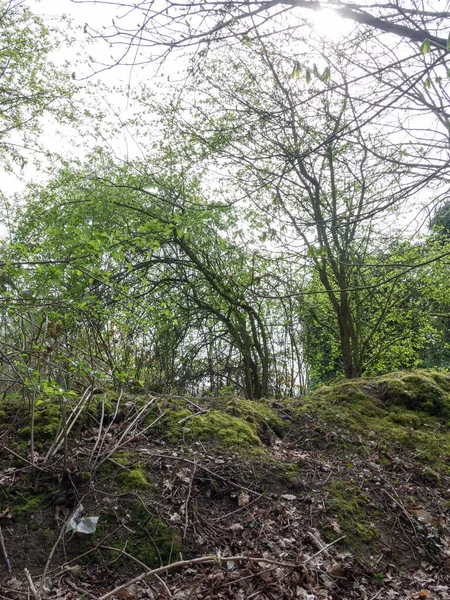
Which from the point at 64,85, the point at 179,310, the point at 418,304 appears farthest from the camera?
the point at 418,304

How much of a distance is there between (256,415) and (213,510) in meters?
1.66

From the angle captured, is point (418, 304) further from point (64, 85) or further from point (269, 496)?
point (64, 85)

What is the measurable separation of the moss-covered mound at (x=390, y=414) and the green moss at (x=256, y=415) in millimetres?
356

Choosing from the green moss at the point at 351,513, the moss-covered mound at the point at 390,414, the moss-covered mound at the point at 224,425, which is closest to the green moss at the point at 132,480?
the moss-covered mound at the point at 224,425

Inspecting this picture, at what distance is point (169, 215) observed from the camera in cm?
757

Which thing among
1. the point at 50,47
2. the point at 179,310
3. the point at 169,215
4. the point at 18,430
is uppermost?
the point at 50,47

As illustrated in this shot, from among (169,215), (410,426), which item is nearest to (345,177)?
(169,215)

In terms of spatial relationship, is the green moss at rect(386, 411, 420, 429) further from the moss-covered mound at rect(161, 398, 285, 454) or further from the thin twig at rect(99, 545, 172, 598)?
the thin twig at rect(99, 545, 172, 598)

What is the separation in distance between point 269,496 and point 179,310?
5.17m

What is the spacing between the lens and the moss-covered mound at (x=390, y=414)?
4434 mm

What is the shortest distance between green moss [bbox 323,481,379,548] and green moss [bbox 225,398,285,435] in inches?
44.2

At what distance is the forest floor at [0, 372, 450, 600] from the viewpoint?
8.06 ft

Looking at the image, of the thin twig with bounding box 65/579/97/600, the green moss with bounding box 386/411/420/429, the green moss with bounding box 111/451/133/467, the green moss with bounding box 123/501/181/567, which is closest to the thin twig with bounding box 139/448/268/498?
the green moss with bounding box 111/451/133/467

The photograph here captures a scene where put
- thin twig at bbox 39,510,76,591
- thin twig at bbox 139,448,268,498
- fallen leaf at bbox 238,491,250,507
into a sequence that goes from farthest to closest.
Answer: thin twig at bbox 139,448,268,498
fallen leaf at bbox 238,491,250,507
thin twig at bbox 39,510,76,591
